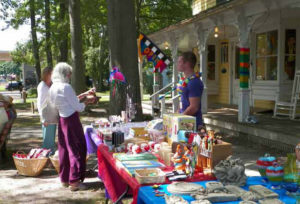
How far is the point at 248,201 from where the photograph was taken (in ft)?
6.09

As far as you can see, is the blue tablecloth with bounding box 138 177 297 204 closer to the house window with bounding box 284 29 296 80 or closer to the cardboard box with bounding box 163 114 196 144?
the cardboard box with bounding box 163 114 196 144

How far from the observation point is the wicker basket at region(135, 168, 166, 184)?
A: 7.43 ft

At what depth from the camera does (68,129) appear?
437cm

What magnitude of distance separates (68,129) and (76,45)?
29.0 ft

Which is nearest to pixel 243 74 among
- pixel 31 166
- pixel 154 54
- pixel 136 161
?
pixel 154 54

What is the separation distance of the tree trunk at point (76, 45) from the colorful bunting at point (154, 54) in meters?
3.36

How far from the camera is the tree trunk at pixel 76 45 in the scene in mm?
12516

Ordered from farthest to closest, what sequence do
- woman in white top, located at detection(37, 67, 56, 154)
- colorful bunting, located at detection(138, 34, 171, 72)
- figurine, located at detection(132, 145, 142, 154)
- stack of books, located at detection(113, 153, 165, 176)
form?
colorful bunting, located at detection(138, 34, 171, 72), woman in white top, located at detection(37, 67, 56, 154), figurine, located at detection(132, 145, 142, 154), stack of books, located at detection(113, 153, 165, 176)

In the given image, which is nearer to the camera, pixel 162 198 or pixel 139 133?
pixel 162 198

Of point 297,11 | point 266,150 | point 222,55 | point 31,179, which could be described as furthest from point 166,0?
point 31,179

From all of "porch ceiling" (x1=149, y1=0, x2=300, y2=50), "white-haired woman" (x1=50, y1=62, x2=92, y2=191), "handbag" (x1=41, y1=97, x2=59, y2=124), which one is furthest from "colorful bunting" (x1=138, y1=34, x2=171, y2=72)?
"white-haired woman" (x1=50, y1=62, x2=92, y2=191)

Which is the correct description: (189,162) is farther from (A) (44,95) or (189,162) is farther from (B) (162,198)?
(A) (44,95)

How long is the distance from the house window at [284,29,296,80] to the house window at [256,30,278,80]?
0.98ft

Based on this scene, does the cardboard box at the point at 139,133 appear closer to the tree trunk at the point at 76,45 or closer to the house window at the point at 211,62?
the tree trunk at the point at 76,45
